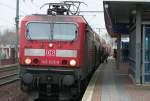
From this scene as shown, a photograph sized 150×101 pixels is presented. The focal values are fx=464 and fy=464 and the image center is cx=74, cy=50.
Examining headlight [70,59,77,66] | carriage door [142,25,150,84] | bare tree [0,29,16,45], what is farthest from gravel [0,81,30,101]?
bare tree [0,29,16,45]

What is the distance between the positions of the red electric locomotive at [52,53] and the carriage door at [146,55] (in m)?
3.73

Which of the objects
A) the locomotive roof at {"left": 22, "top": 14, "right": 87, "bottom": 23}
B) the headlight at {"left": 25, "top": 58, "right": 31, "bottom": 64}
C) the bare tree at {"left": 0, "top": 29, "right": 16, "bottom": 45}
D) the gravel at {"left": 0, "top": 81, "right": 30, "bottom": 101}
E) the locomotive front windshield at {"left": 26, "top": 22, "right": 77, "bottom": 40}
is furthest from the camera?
the bare tree at {"left": 0, "top": 29, "right": 16, "bottom": 45}

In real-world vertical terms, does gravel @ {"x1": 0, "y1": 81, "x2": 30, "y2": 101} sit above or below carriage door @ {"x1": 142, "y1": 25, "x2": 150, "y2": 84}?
below

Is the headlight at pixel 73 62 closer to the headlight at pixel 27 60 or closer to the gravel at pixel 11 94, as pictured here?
the headlight at pixel 27 60

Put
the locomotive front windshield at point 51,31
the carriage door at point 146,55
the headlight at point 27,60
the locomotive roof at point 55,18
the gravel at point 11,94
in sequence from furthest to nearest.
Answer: the carriage door at point 146,55 → the gravel at point 11,94 → the locomotive roof at point 55,18 → the locomotive front windshield at point 51,31 → the headlight at point 27,60

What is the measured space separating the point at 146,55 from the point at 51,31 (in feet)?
16.2

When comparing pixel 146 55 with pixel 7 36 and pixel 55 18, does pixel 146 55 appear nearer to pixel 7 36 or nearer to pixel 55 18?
pixel 55 18

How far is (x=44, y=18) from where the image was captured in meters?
16.1

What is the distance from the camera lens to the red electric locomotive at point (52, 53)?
15297 millimetres

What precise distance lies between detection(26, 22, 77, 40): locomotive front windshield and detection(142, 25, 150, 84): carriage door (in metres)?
4.22

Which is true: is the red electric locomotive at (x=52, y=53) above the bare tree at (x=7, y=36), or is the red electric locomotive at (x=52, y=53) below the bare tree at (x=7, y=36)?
below

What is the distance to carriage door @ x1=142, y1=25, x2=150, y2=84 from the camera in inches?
741

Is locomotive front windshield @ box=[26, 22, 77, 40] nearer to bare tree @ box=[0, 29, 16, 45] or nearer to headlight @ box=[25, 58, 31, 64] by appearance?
headlight @ box=[25, 58, 31, 64]

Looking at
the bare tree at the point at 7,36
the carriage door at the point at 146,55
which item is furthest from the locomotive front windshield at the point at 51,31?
the bare tree at the point at 7,36
